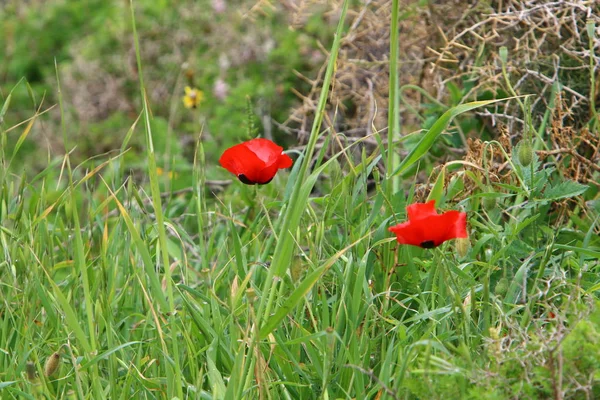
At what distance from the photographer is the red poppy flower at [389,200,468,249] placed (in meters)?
1.23

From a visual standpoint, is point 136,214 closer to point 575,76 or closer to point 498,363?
point 498,363

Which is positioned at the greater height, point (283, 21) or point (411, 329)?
point (411, 329)

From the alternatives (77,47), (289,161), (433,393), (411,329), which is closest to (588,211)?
(411,329)

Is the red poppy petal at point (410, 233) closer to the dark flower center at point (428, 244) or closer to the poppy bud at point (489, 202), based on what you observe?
the dark flower center at point (428, 244)

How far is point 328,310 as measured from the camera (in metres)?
1.51

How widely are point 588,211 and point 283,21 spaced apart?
95.1 inches

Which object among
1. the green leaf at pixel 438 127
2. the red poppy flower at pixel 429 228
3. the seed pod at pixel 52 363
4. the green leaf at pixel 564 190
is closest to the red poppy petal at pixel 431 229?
the red poppy flower at pixel 429 228

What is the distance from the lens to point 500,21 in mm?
2162

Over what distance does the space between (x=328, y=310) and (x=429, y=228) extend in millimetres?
346

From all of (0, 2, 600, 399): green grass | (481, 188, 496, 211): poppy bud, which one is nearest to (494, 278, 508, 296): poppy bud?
(0, 2, 600, 399): green grass

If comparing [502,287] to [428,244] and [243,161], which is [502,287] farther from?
[243,161]

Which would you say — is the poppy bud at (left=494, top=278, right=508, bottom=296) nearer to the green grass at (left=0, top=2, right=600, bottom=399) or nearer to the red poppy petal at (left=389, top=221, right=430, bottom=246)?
the green grass at (left=0, top=2, right=600, bottom=399)

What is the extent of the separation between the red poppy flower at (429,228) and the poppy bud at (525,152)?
304 millimetres

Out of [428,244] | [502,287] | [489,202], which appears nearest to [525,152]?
[489,202]
